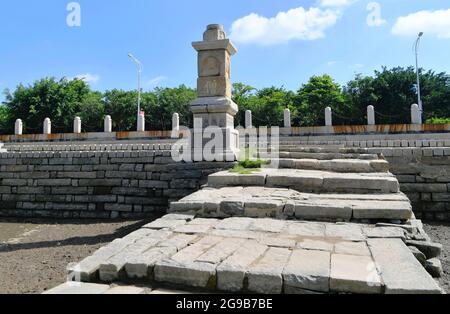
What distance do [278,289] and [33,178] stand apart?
30.0 ft

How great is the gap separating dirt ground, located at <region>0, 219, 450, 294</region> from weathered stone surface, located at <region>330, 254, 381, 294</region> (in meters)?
1.53

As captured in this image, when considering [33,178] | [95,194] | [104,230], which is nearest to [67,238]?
[104,230]

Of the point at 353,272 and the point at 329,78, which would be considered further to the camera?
the point at 329,78

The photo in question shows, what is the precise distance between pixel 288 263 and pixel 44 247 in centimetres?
502

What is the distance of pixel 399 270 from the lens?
236 cm

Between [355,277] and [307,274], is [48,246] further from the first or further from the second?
[355,277]

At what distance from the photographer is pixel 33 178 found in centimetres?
948

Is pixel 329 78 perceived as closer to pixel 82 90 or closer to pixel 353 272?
pixel 82 90

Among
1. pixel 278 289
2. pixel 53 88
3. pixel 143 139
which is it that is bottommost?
pixel 278 289

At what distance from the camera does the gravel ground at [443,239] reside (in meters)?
3.51

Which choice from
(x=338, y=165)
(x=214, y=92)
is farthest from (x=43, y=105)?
(x=338, y=165)

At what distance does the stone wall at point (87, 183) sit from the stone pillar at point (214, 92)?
1056mm

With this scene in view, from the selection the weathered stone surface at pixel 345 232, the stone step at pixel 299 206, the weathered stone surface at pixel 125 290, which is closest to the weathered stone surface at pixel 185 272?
the weathered stone surface at pixel 125 290

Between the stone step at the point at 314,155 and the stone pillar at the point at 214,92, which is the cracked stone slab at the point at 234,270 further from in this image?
the stone step at the point at 314,155
